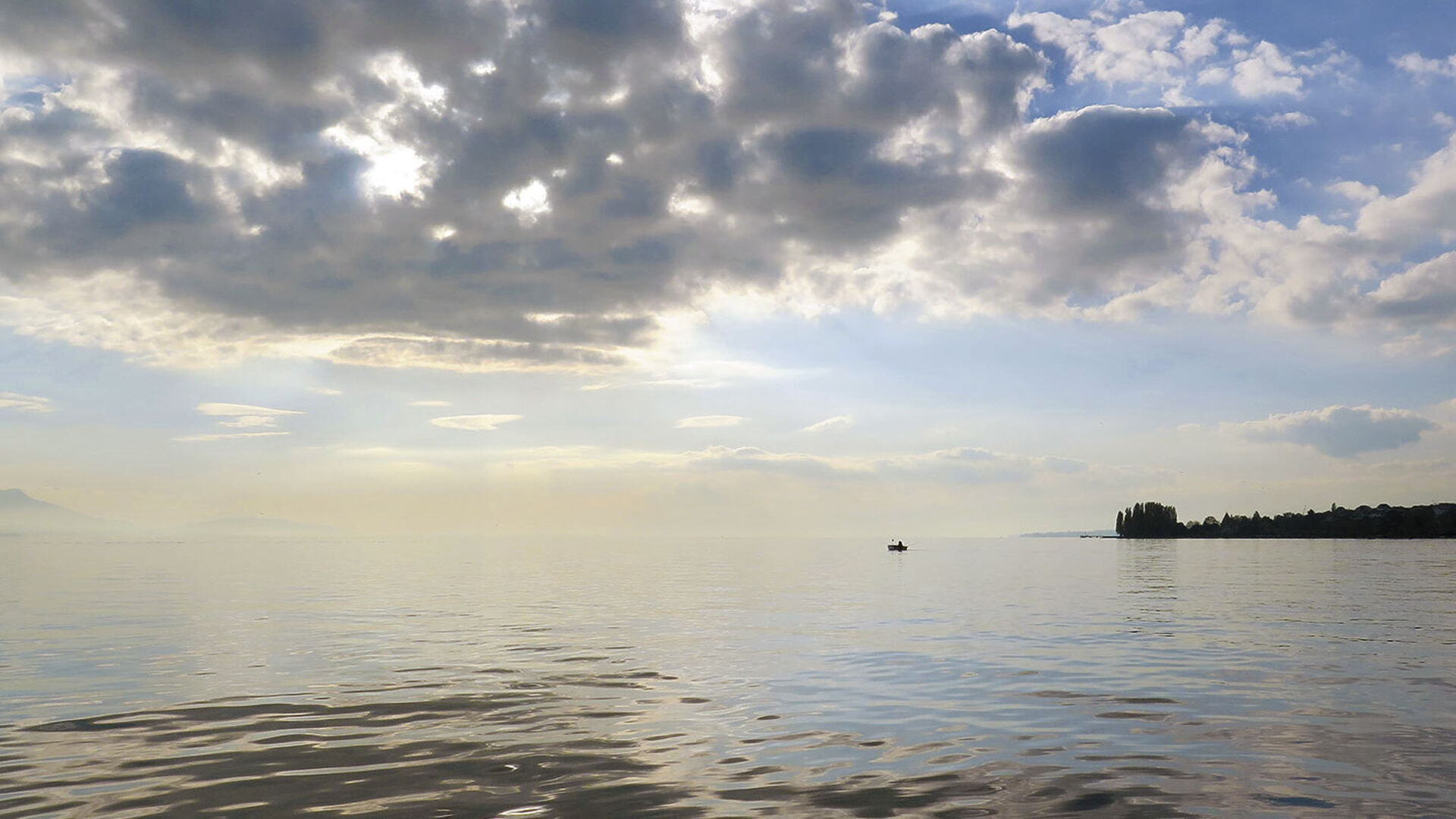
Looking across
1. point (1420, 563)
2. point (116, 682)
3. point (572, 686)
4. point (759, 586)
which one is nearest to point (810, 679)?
point (572, 686)

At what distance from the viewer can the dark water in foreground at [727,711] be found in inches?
557

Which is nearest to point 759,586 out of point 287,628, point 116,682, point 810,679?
point 287,628

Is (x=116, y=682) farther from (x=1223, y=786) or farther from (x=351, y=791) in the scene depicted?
(x=1223, y=786)

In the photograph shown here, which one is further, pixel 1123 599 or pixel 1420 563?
pixel 1420 563

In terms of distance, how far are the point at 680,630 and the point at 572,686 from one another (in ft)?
48.2

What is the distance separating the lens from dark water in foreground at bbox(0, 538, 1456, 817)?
14.1 metres

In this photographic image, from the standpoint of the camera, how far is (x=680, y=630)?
128 feet

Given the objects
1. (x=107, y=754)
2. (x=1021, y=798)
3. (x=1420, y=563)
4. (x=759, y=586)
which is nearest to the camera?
(x=1021, y=798)

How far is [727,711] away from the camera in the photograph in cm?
2102

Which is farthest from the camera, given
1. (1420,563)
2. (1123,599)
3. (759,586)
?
(1420,563)

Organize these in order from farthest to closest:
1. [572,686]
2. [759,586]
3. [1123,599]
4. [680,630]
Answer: [759,586] → [1123,599] → [680,630] → [572,686]

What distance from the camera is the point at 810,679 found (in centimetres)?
2566

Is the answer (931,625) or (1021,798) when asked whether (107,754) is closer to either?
(1021,798)

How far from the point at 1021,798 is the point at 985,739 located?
4270mm
